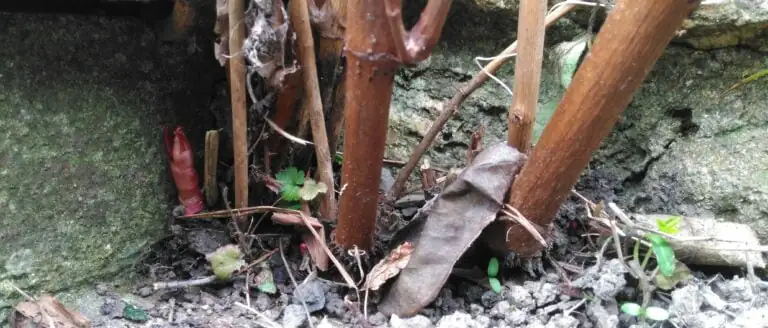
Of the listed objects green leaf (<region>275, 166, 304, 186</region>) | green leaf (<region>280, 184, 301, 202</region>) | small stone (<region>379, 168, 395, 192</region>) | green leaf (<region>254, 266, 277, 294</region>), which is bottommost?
green leaf (<region>254, 266, 277, 294</region>)

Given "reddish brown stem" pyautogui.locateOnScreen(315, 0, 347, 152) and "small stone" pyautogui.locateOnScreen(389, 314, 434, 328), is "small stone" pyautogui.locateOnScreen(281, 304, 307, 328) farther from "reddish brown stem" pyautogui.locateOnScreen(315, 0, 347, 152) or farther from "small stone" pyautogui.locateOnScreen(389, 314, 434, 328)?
"reddish brown stem" pyautogui.locateOnScreen(315, 0, 347, 152)

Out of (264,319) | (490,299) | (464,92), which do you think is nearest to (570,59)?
(464,92)

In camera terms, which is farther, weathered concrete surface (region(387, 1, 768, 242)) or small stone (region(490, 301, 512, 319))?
weathered concrete surface (region(387, 1, 768, 242))

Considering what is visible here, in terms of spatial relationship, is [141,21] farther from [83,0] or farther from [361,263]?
[361,263]

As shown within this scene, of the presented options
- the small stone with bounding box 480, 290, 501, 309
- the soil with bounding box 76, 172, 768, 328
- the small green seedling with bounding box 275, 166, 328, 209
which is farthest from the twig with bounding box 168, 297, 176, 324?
the small stone with bounding box 480, 290, 501, 309

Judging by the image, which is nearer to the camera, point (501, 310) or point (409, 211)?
point (501, 310)

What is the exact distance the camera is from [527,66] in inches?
32.9

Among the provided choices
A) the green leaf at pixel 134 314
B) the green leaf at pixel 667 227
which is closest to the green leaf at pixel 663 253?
the green leaf at pixel 667 227

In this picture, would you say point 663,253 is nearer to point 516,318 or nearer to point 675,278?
point 675,278

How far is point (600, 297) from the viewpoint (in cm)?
83

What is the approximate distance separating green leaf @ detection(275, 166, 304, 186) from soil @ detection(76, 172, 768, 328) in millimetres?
121

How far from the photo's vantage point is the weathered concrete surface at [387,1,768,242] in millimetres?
1058

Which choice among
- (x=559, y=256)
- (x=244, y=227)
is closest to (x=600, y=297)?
(x=559, y=256)

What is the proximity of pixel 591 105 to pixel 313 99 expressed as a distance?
0.39m
